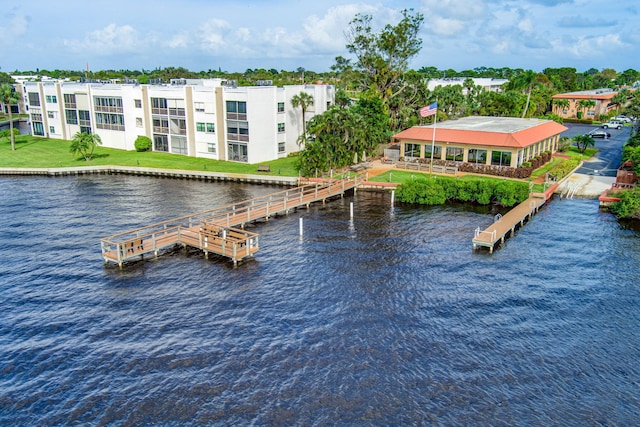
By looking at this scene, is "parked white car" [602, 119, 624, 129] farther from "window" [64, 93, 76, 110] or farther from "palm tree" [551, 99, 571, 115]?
"window" [64, 93, 76, 110]

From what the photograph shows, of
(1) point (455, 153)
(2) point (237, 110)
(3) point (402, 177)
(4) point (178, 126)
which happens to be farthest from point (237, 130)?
(1) point (455, 153)

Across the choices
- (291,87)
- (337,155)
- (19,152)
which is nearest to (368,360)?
(337,155)

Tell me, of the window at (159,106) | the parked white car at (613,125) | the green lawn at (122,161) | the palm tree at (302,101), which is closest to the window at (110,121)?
the green lawn at (122,161)

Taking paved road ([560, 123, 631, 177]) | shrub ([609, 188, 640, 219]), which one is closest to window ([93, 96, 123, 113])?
paved road ([560, 123, 631, 177])

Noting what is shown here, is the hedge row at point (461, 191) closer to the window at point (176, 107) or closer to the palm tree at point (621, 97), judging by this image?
the window at point (176, 107)

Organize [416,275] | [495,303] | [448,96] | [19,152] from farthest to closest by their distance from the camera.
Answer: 1. [448,96]
2. [19,152]
3. [416,275]
4. [495,303]

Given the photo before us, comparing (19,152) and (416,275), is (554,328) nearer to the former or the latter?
(416,275)

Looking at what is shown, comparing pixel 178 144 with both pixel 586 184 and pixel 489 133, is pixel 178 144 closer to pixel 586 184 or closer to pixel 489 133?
pixel 489 133
